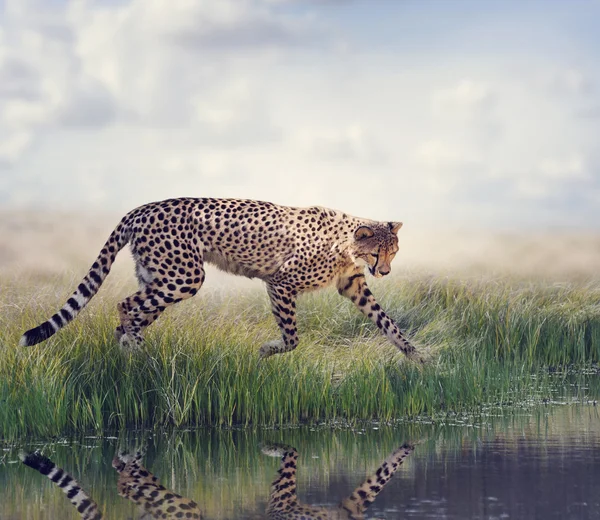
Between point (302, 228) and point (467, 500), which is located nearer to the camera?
point (467, 500)

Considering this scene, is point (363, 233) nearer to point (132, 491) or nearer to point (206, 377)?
point (206, 377)

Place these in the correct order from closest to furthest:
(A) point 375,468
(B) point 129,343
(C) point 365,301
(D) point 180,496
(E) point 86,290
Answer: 1. (D) point 180,496
2. (A) point 375,468
3. (B) point 129,343
4. (E) point 86,290
5. (C) point 365,301

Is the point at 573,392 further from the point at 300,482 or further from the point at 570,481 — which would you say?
the point at 300,482

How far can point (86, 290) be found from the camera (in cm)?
1020

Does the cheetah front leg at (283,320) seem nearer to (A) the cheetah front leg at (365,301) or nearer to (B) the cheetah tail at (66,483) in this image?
(A) the cheetah front leg at (365,301)

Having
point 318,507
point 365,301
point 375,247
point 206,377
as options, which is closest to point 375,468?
point 318,507

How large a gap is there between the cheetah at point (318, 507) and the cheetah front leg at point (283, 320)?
241 cm

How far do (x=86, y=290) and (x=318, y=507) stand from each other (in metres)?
4.88

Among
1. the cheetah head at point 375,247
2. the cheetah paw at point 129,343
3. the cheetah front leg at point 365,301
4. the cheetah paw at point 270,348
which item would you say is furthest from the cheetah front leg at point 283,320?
the cheetah paw at point 129,343

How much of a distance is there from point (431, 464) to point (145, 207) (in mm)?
4802

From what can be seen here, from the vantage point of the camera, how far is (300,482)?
6.68 metres

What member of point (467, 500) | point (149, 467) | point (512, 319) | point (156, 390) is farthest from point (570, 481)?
point (512, 319)

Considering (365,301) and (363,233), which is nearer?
(363,233)

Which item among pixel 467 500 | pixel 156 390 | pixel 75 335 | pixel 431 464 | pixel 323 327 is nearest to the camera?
pixel 467 500
